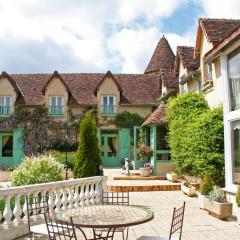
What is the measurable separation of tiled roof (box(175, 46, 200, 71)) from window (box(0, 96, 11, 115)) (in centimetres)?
1726

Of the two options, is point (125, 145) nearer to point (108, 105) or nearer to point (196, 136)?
point (108, 105)

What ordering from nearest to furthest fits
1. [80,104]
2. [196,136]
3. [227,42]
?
[227,42], [196,136], [80,104]

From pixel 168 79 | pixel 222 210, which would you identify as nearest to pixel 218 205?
pixel 222 210

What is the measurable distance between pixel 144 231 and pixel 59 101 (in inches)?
1069

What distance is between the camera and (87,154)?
541 inches

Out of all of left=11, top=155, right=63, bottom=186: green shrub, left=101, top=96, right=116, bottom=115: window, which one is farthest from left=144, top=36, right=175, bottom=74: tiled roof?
left=11, top=155, right=63, bottom=186: green shrub

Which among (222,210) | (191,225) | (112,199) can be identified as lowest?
(191,225)

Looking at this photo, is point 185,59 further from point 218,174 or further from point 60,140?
point 60,140

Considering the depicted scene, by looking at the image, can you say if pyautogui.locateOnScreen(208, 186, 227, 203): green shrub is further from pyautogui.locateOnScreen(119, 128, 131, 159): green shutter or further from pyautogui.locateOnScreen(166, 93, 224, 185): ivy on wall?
pyautogui.locateOnScreen(119, 128, 131, 159): green shutter

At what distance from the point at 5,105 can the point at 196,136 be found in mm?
22380

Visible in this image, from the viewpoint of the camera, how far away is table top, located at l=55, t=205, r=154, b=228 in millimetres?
5605

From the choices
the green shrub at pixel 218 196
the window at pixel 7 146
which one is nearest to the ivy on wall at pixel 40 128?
the window at pixel 7 146

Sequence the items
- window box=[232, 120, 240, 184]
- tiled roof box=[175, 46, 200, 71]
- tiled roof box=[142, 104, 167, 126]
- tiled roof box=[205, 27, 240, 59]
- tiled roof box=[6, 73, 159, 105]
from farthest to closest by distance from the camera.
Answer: tiled roof box=[6, 73, 159, 105] < tiled roof box=[142, 104, 167, 126] < tiled roof box=[175, 46, 200, 71] < window box=[232, 120, 240, 184] < tiled roof box=[205, 27, 240, 59]

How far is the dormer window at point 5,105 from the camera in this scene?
34716 millimetres
